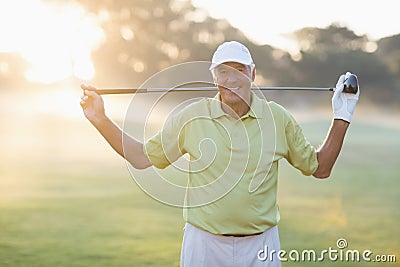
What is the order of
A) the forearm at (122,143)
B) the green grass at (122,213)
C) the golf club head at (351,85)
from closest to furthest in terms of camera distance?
the forearm at (122,143) → the golf club head at (351,85) → the green grass at (122,213)

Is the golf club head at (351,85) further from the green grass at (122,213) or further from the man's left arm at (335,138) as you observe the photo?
the green grass at (122,213)

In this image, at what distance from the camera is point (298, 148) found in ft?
7.88

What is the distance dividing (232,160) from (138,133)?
1.12 m

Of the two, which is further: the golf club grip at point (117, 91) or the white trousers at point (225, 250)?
the golf club grip at point (117, 91)

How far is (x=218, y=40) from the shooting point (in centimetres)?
2484

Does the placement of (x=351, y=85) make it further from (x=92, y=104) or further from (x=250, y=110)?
(x=92, y=104)

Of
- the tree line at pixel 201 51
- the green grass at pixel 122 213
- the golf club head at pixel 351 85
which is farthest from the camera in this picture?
the tree line at pixel 201 51

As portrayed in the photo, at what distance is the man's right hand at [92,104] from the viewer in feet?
7.79

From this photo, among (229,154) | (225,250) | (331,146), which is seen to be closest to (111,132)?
(229,154)

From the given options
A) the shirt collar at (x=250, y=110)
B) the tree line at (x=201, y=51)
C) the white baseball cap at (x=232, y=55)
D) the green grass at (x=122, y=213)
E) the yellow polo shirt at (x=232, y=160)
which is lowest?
the yellow polo shirt at (x=232, y=160)

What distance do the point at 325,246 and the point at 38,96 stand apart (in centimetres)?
1709

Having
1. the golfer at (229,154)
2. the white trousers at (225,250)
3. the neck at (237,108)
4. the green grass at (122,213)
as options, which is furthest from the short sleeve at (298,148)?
the green grass at (122,213)

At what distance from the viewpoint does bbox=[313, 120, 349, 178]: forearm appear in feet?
8.13

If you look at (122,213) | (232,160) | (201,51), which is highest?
(201,51)
